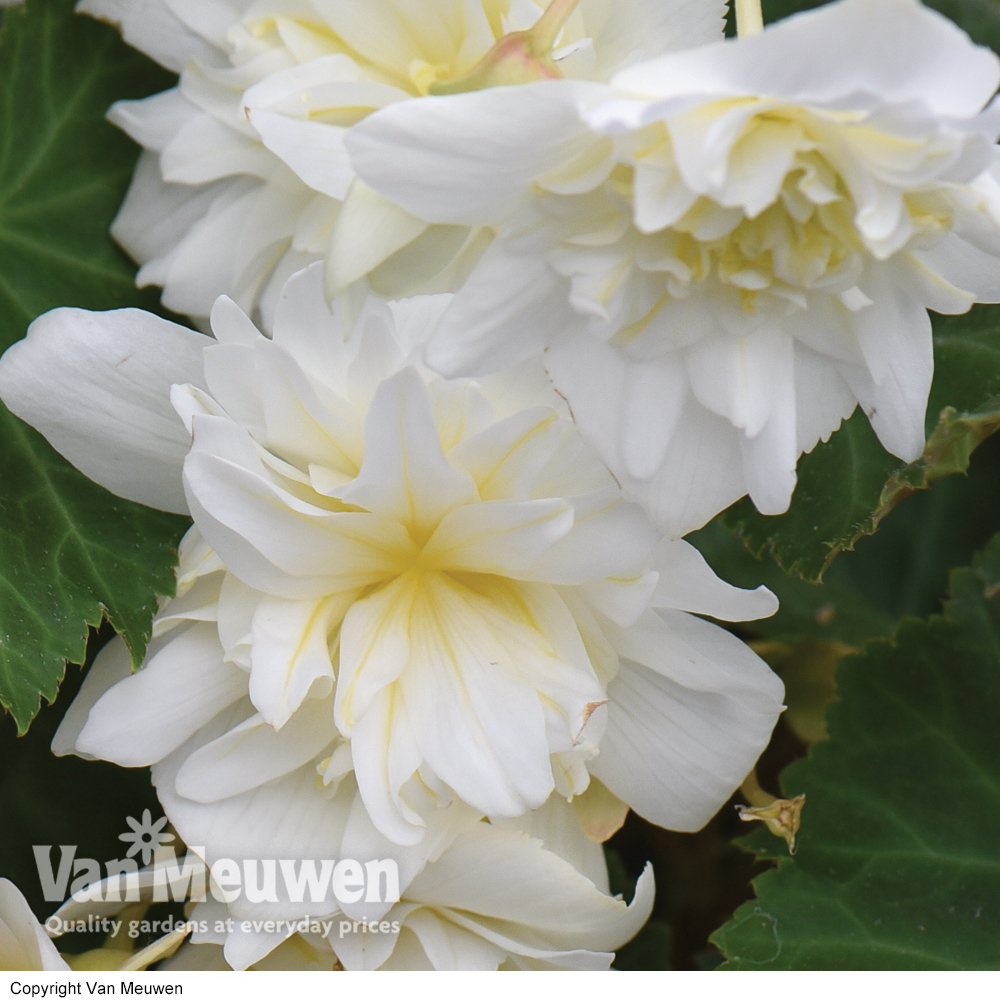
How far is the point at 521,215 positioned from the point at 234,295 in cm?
22

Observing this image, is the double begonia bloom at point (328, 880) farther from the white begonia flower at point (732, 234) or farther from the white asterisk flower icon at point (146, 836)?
the white begonia flower at point (732, 234)

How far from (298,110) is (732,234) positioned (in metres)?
0.23

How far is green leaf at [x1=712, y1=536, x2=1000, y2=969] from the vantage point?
2.08ft

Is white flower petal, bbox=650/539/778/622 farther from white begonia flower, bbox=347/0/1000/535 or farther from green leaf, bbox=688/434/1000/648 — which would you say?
green leaf, bbox=688/434/1000/648

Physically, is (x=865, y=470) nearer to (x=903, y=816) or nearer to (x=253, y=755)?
(x=903, y=816)

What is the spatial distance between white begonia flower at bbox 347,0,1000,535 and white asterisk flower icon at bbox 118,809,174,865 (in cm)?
34

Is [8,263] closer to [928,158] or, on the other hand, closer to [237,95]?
[237,95]

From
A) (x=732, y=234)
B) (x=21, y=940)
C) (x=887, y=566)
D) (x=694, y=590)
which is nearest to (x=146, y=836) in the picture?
(x=21, y=940)

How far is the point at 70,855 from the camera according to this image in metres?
0.61

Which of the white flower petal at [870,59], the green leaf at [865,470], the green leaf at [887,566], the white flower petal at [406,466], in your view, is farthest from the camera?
the green leaf at [887,566]

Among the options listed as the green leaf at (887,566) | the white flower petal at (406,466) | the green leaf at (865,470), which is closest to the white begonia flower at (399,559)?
the white flower petal at (406,466)

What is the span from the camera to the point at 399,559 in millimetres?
508

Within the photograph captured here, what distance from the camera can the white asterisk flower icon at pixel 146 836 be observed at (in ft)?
1.90

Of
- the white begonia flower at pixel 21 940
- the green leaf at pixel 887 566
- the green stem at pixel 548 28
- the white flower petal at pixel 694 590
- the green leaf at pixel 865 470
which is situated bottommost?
the green leaf at pixel 887 566
